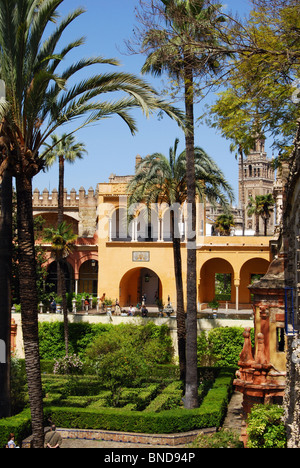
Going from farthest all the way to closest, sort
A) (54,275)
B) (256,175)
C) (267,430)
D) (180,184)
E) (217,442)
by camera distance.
Result: (256,175)
(54,275)
(180,184)
(267,430)
(217,442)

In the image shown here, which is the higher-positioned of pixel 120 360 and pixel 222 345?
pixel 120 360

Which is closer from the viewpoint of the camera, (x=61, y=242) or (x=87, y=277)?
(x=61, y=242)

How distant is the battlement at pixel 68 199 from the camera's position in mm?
46062

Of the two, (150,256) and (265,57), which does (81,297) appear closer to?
(150,256)

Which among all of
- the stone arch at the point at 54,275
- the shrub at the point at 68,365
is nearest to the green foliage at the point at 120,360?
the shrub at the point at 68,365

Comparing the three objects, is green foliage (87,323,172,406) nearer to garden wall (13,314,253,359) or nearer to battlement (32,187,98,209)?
garden wall (13,314,253,359)

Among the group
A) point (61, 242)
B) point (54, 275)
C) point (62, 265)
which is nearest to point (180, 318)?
point (61, 242)

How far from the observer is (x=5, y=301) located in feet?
55.0

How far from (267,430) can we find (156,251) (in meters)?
22.9

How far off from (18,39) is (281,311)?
9841 mm

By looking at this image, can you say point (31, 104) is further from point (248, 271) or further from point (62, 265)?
point (248, 271)

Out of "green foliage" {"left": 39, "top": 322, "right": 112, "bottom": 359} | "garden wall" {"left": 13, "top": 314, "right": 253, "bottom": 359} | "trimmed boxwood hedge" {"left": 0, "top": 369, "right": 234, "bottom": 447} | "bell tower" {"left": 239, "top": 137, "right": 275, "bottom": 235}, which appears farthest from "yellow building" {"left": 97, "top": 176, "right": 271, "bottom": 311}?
"bell tower" {"left": 239, "top": 137, "right": 275, "bottom": 235}

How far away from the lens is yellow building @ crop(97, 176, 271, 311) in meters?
34.9

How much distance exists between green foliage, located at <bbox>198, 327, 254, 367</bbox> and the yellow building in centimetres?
923
